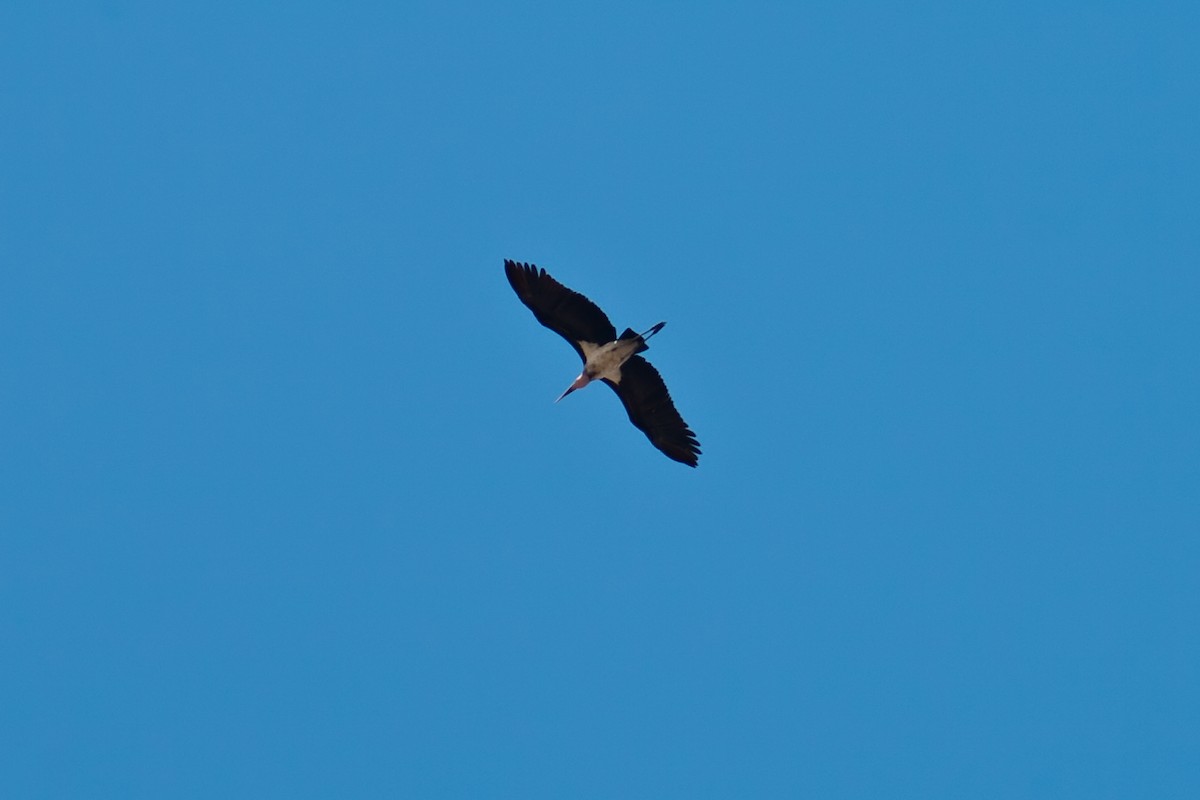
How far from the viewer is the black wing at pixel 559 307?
23.1 m

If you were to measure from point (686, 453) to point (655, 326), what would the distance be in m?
2.23

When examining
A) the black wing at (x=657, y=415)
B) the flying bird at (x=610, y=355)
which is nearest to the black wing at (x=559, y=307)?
the flying bird at (x=610, y=355)

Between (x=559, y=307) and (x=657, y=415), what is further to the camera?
(x=657, y=415)

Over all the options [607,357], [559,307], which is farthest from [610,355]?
[559,307]

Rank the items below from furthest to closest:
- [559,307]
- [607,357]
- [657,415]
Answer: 1. [657,415]
2. [607,357]
3. [559,307]

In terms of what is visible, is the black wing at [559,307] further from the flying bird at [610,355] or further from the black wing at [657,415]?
the black wing at [657,415]

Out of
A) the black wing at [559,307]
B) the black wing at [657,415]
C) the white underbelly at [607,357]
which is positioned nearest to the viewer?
the black wing at [559,307]

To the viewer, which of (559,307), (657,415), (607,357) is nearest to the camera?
(559,307)

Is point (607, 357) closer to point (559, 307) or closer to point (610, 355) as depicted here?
point (610, 355)

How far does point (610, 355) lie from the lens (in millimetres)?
24328

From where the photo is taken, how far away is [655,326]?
2411cm

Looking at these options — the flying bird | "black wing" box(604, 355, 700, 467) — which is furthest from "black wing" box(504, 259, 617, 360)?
"black wing" box(604, 355, 700, 467)

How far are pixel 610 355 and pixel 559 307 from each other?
1.22 metres

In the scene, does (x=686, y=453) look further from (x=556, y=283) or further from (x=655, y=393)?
(x=556, y=283)
